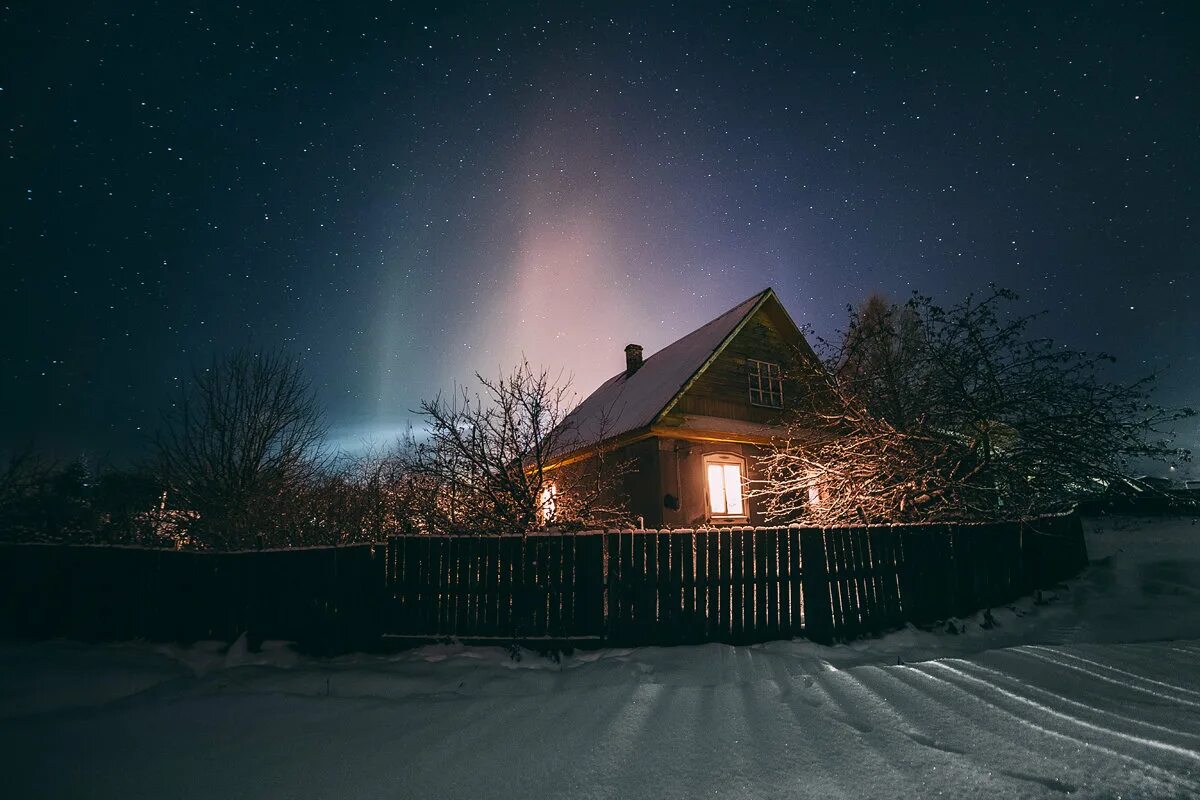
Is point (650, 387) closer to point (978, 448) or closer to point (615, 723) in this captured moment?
point (978, 448)

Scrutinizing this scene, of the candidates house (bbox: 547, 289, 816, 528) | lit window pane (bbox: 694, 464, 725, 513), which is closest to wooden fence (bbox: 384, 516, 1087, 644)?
house (bbox: 547, 289, 816, 528)

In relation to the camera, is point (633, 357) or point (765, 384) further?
point (633, 357)

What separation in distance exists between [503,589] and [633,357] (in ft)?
49.9

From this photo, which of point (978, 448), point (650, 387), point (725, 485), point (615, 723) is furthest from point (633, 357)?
point (615, 723)

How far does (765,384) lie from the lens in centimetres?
1661

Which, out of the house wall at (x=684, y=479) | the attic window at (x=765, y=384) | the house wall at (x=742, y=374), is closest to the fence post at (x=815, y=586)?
the house wall at (x=684, y=479)

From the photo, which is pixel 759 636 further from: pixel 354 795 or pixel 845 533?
pixel 354 795

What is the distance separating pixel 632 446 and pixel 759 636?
8123mm

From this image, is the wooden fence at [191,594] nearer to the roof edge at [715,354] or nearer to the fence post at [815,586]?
the fence post at [815,586]

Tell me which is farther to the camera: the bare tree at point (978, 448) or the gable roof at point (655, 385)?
the gable roof at point (655, 385)

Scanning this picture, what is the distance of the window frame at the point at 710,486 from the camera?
46.4ft

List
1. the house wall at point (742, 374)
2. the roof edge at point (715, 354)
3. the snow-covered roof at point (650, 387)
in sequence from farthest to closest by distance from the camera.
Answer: the house wall at point (742, 374) → the snow-covered roof at point (650, 387) → the roof edge at point (715, 354)

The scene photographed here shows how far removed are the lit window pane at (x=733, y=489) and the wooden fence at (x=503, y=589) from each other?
6.90 m

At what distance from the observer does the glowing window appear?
14.5 m
